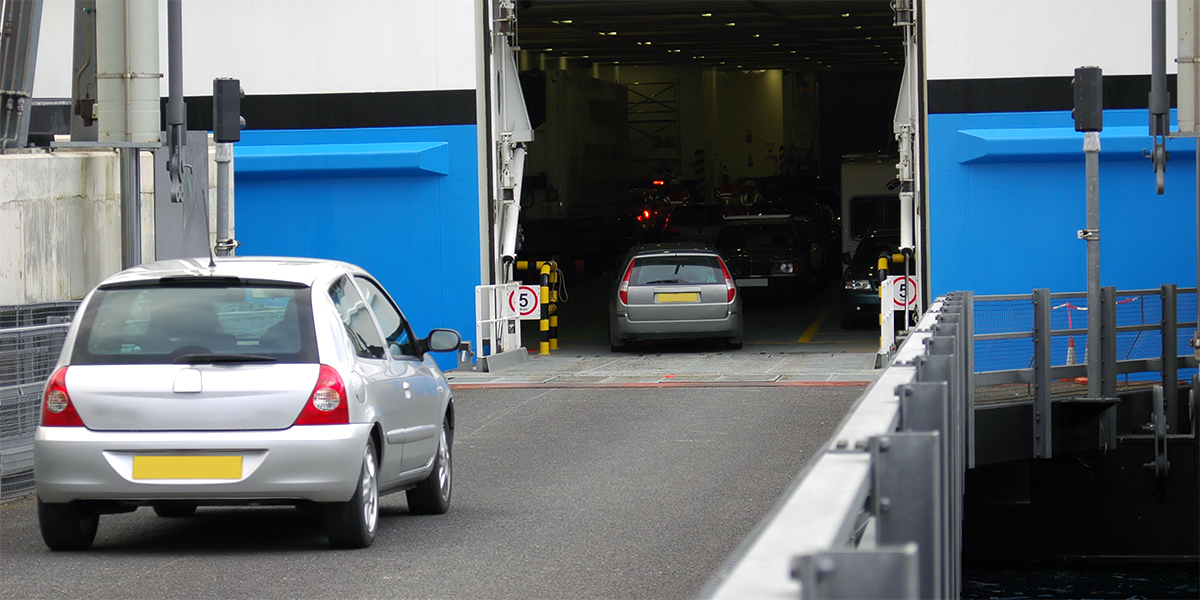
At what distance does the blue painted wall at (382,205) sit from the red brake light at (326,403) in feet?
41.7

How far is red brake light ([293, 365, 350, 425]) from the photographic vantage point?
24.5 ft

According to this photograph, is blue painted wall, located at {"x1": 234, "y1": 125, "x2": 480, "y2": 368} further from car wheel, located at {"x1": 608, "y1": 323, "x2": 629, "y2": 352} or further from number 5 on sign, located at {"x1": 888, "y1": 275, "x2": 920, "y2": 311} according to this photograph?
number 5 on sign, located at {"x1": 888, "y1": 275, "x2": 920, "y2": 311}

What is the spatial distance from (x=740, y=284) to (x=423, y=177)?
10075mm

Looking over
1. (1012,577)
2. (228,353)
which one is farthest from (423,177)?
(228,353)

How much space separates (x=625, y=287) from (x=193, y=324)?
13.8 m

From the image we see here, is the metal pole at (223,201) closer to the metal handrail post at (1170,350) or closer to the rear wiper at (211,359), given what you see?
the rear wiper at (211,359)

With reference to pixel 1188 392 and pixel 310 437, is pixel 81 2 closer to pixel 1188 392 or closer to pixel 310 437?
pixel 310 437

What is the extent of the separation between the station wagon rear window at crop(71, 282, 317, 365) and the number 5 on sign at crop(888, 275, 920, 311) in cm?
1296

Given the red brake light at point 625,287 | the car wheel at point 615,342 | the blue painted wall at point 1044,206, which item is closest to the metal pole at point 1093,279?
the blue painted wall at point 1044,206

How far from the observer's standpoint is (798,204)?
3847 cm

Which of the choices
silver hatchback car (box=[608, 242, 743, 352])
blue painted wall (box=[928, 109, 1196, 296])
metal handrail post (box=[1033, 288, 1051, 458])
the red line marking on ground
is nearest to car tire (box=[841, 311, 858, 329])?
silver hatchback car (box=[608, 242, 743, 352])

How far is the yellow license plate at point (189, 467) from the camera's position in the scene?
734 cm

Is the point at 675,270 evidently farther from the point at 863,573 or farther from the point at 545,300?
the point at 863,573

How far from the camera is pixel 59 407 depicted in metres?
7.46
